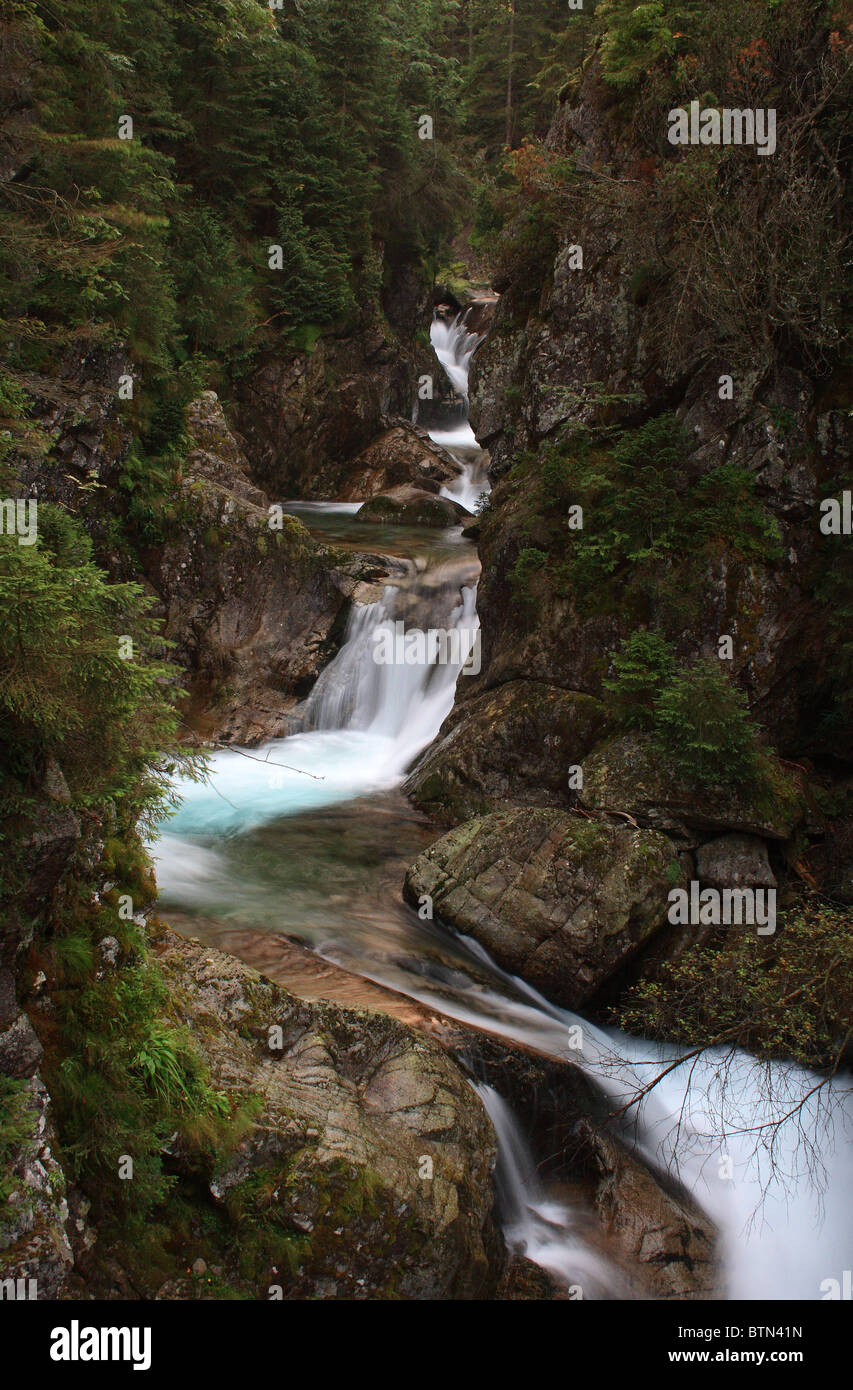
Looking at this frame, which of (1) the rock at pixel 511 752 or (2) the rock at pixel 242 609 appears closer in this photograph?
(1) the rock at pixel 511 752

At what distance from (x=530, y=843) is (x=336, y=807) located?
145 inches

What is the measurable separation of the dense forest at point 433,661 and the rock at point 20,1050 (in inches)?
0.8

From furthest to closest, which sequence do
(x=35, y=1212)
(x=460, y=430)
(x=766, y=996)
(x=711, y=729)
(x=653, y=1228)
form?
(x=460, y=430) → (x=711, y=729) → (x=766, y=996) → (x=653, y=1228) → (x=35, y=1212)

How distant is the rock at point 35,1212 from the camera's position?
11.9ft

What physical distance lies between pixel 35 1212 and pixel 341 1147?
1711 millimetres

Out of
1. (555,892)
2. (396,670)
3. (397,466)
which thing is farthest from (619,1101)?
(397,466)

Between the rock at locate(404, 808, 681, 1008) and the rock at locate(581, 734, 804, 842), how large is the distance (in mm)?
428

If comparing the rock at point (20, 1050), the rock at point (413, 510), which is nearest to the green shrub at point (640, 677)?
the rock at point (20, 1050)

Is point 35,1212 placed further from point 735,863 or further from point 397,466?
point 397,466

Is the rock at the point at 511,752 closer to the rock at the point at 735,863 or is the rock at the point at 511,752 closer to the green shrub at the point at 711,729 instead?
the green shrub at the point at 711,729

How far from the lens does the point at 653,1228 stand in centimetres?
612

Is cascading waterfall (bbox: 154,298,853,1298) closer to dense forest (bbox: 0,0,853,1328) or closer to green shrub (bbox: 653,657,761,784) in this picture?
dense forest (bbox: 0,0,853,1328)
